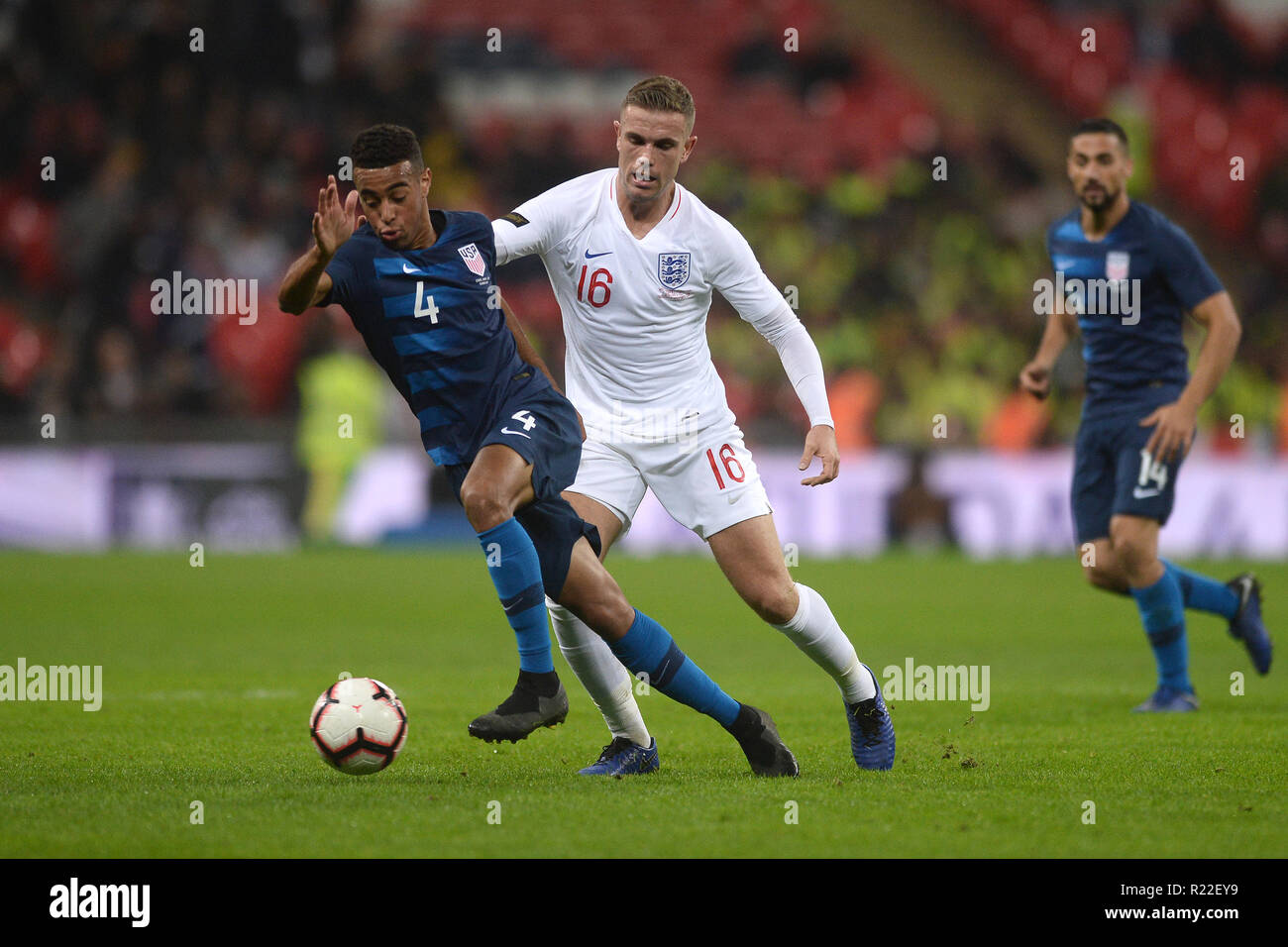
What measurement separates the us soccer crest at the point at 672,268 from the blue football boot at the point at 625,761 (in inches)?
61.2

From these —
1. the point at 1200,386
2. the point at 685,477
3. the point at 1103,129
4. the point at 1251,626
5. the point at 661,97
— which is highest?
the point at 1103,129

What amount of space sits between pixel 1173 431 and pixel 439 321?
10.4 ft

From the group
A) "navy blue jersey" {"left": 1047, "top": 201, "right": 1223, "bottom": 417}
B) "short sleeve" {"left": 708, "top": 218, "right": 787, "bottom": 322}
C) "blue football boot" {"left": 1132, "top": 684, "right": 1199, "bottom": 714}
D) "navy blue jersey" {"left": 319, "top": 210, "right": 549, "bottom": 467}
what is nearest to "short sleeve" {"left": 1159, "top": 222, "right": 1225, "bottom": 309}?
"navy blue jersey" {"left": 1047, "top": 201, "right": 1223, "bottom": 417}

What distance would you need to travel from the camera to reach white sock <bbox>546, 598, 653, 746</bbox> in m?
5.48

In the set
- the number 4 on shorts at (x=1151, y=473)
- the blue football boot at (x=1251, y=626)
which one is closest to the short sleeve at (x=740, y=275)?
→ the number 4 on shorts at (x=1151, y=473)

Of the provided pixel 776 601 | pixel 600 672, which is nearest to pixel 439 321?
pixel 600 672

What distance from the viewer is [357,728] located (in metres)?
5.17

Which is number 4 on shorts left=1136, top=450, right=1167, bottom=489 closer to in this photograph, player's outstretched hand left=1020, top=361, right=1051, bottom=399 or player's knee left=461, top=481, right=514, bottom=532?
player's outstretched hand left=1020, top=361, right=1051, bottom=399

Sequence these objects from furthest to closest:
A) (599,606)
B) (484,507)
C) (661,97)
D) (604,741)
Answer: (604,741) → (661,97) → (599,606) → (484,507)

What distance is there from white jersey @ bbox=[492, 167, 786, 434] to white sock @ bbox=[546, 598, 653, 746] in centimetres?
71

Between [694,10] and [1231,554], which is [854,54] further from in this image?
[1231,554]

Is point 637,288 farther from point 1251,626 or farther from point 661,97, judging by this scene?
point 1251,626

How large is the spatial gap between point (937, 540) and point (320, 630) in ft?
24.0

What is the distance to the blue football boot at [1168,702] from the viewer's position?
23.6ft
